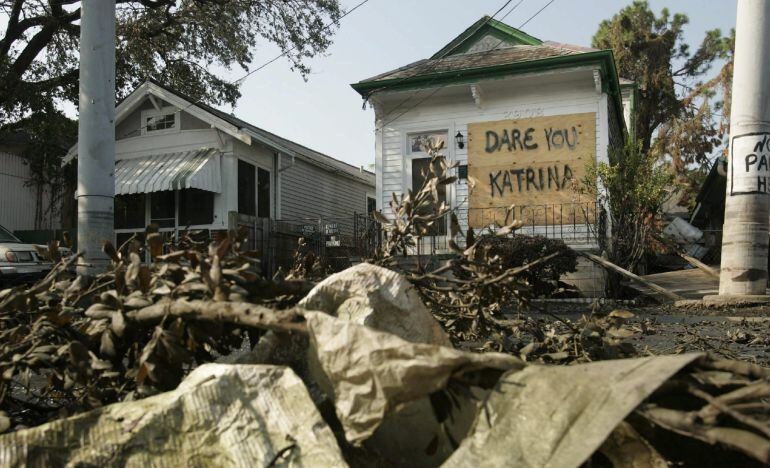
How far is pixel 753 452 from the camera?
42.5 inches

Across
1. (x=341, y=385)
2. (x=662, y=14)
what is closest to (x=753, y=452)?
(x=341, y=385)

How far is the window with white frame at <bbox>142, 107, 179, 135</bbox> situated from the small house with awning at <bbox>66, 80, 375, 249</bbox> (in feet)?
0.10

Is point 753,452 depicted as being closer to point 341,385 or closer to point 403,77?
point 341,385

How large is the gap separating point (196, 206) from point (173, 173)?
4.58 feet

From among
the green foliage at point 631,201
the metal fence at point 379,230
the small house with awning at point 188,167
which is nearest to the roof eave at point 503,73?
the green foliage at point 631,201

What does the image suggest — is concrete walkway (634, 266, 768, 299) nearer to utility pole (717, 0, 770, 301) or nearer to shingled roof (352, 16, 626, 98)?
utility pole (717, 0, 770, 301)

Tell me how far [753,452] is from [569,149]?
42.9 feet

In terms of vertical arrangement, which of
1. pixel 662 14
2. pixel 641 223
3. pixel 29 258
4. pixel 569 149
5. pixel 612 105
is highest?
pixel 662 14

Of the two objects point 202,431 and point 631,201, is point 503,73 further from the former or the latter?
point 202,431

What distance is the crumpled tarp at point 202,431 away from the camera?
136 cm

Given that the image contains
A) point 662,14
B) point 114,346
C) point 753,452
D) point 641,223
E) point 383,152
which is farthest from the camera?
point 662,14

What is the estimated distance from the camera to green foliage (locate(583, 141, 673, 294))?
11266 millimetres

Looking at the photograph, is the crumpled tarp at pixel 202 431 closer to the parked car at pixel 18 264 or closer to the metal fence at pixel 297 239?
the parked car at pixel 18 264

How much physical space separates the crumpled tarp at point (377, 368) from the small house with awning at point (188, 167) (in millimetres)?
15002
